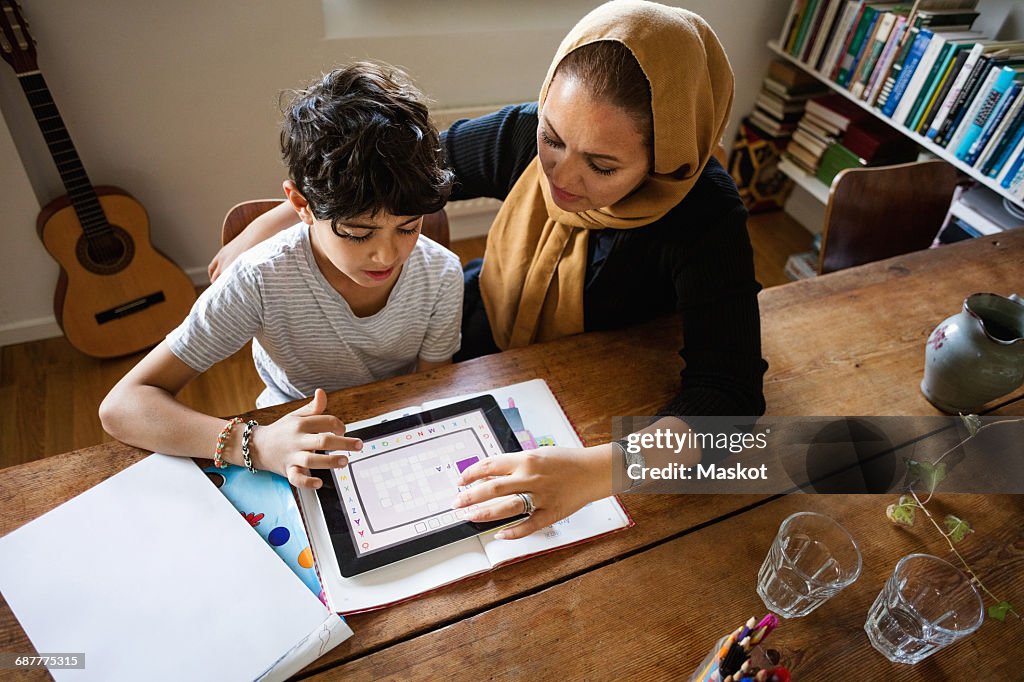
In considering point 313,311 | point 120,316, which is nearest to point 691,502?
point 313,311

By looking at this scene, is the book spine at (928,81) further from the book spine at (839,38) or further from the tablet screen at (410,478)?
the tablet screen at (410,478)

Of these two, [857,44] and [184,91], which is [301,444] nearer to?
[184,91]

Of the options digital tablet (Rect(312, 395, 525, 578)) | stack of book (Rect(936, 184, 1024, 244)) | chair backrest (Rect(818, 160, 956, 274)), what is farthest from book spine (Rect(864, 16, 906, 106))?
digital tablet (Rect(312, 395, 525, 578))

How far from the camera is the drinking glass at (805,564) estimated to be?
773mm

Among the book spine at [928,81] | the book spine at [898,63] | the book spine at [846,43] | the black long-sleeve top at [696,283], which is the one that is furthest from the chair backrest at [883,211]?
the book spine at [846,43]

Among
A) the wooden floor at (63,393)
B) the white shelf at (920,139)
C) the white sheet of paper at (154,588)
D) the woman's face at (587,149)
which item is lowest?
the wooden floor at (63,393)

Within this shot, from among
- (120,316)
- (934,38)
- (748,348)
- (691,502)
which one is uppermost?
(934,38)

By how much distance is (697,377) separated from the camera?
979 millimetres

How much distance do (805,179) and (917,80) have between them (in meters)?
0.63

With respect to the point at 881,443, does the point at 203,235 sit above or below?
below

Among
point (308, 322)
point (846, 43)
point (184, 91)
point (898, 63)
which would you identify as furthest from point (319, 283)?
point (846, 43)

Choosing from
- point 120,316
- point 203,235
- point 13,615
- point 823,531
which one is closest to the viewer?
point 13,615

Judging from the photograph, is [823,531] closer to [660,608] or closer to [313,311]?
[660,608]

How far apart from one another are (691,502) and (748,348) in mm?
259
